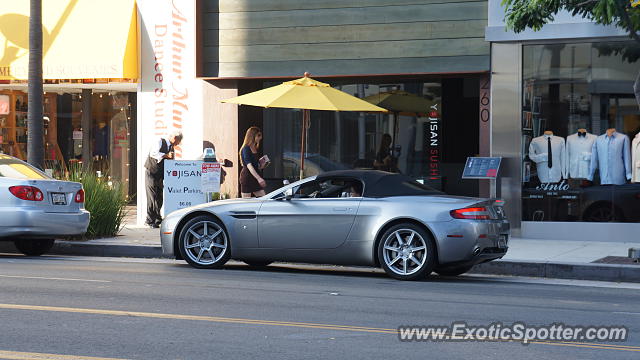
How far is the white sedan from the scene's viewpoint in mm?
13922

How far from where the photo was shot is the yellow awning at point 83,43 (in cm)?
2014

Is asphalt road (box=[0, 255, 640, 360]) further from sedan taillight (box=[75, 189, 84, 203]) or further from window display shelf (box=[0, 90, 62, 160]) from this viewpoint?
window display shelf (box=[0, 90, 62, 160])

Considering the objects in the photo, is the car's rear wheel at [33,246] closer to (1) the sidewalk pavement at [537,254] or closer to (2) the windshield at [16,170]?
(1) the sidewalk pavement at [537,254]

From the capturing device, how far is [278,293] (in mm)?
10492

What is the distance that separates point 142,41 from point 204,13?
1536 millimetres

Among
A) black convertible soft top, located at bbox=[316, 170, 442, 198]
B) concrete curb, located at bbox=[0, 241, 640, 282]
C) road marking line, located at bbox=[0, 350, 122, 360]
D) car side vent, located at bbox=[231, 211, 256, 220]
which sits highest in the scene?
black convertible soft top, located at bbox=[316, 170, 442, 198]

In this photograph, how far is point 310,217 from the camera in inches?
492

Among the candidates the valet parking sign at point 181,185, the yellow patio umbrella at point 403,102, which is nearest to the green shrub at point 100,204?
the valet parking sign at point 181,185

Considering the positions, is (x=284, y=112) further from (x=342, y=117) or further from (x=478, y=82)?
(x=478, y=82)

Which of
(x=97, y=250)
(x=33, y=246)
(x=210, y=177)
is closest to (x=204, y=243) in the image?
(x=97, y=250)

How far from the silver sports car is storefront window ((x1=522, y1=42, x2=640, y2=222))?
5343 millimetres

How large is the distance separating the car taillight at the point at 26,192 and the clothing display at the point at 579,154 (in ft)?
30.1

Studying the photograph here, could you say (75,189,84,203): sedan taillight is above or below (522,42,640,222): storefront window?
below

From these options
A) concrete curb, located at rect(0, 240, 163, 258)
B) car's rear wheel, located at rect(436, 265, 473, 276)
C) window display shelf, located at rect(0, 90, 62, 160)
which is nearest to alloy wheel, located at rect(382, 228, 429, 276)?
car's rear wheel, located at rect(436, 265, 473, 276)
